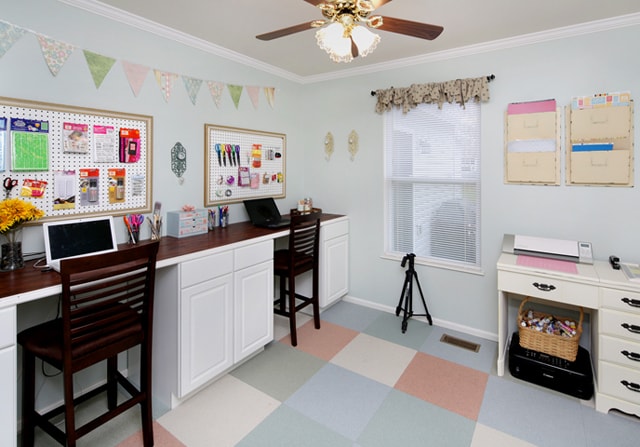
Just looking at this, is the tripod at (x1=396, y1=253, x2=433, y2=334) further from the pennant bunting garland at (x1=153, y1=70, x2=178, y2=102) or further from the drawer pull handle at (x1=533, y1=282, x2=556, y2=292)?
the pennant bunting garland at (x1=153, y1=70, x2=178, y2=102)

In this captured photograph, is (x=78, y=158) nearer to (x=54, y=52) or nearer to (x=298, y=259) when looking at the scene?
(x=54, y=52)

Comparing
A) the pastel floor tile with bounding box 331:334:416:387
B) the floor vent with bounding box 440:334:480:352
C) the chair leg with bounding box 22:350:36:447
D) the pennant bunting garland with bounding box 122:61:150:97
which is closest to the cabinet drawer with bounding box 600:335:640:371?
the floor vent with bounding box 440:334:480:352

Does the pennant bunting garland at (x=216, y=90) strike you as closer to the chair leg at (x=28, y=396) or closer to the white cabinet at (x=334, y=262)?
the white cabinet at (x=334, y=262)

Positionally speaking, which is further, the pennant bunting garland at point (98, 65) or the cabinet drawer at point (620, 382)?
the pennant bunting garland at point (98, 65)

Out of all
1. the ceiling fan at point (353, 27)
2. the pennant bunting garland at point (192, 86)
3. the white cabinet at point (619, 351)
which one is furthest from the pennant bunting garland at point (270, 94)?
the white cabinet at point (619, 351)

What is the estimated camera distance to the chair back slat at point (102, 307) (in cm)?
147

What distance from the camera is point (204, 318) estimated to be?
2.19 m

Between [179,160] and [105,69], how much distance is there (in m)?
0.72

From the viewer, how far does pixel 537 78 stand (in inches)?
105

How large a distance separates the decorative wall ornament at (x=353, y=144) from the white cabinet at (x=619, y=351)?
2.28 meters

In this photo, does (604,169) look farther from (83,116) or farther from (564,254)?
(83,116)

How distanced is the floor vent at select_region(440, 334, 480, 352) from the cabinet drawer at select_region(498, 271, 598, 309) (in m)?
0.70

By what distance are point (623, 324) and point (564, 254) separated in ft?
1.86

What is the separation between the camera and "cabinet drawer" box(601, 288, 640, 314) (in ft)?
6.58
